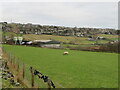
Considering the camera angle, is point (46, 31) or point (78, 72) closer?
point (78, 72)

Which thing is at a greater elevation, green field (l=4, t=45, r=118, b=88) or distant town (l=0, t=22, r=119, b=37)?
green field (l=4, t=45, r=118, b=88)

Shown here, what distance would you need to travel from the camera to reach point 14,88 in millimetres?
10164

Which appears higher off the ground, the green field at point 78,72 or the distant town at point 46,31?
the green field at point 78,72

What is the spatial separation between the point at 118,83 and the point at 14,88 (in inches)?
259

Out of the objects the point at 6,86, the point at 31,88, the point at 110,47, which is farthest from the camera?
the point at 110,47

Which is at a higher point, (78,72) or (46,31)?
(78,72)

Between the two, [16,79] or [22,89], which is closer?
[22,89]

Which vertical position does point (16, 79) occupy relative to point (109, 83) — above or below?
above

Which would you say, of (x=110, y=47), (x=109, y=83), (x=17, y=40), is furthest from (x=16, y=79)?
(x=17, y=40)

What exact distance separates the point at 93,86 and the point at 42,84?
2899 millimetres

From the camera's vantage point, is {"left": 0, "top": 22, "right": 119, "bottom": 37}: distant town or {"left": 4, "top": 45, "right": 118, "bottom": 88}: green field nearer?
{"left": 4, "top": 45, "right": 118, "bottom": 88}: green field

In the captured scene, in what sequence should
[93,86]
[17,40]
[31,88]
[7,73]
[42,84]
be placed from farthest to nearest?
1. [17,40]
2. [7,73]
3. [93,86]
4. [42,84]
5. [31,88]

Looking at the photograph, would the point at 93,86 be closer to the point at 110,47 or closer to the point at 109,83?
the point at 109,83

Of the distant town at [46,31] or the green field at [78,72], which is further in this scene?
the distant town at [46,31]
